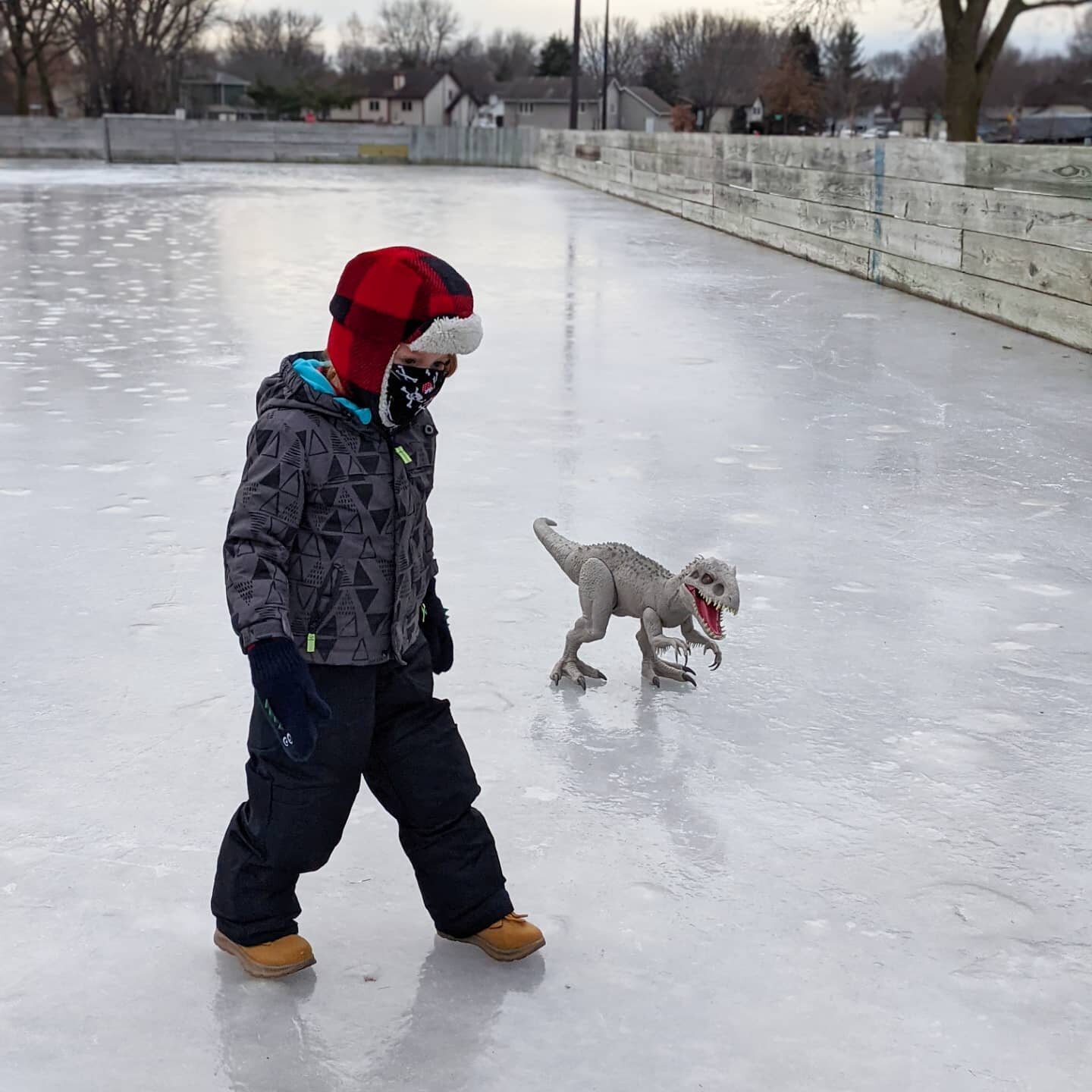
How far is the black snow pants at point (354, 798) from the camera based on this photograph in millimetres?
2504

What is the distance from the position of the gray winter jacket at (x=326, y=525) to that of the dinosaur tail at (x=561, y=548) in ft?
4.89

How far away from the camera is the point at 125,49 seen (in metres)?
58.5

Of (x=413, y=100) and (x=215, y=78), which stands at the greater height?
(x=215, y=78)

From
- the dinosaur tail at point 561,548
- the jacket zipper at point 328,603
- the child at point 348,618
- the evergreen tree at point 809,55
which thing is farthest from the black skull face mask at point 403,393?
the evergreen tree at point 809,55

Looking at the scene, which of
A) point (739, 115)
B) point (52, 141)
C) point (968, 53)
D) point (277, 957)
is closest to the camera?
point (277, 957)

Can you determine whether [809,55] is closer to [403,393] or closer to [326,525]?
[403,393]

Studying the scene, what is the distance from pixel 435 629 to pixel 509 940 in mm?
608

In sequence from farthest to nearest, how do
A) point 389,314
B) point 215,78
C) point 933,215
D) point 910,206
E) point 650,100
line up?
1. point 215,78
2. point 650,100
3. point 910,206
4. point 933,215
5. point 389,314

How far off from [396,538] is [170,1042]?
95cm

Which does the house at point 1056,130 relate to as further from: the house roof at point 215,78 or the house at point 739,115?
the house roof at point 215,78

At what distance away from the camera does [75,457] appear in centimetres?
650

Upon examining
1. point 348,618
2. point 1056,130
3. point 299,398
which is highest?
point 1056,130

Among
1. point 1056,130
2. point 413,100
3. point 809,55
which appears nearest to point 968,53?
point 1056,130

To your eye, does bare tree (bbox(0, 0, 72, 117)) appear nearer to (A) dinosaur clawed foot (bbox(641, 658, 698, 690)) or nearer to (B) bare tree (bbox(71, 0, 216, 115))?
(B) bare tree (bbox(71, 0, 216, 115))
